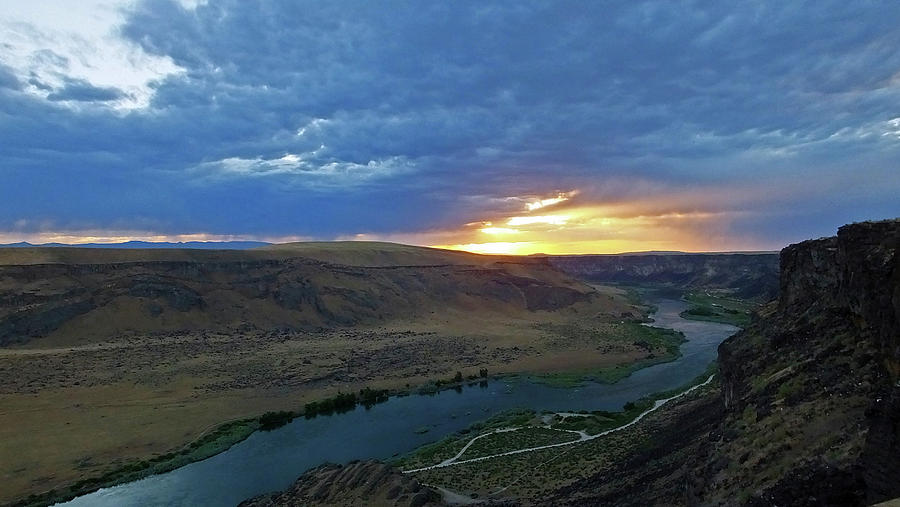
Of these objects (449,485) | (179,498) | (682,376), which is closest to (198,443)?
(179,498)

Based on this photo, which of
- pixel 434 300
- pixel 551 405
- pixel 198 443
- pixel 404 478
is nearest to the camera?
pixel 404 478

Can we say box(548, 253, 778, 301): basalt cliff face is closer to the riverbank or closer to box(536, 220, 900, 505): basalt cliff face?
the riverbank

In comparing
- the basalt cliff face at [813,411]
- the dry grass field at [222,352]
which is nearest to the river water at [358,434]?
the dry grass field at [222,352]

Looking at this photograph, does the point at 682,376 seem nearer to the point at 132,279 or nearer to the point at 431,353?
→ the point at 431,353

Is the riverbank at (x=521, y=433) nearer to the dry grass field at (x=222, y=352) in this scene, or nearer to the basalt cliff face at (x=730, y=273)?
the dry grass field at (x=222, y=352)

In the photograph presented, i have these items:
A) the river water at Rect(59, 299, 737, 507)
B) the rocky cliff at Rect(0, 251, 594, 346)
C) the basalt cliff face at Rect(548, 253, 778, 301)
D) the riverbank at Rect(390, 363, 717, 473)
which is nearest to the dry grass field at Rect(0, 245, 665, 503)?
the rocky cliff at Rect(0, 251, 594, 346)

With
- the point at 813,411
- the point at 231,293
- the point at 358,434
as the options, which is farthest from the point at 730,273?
the point at 813,411

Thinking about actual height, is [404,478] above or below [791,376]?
below
